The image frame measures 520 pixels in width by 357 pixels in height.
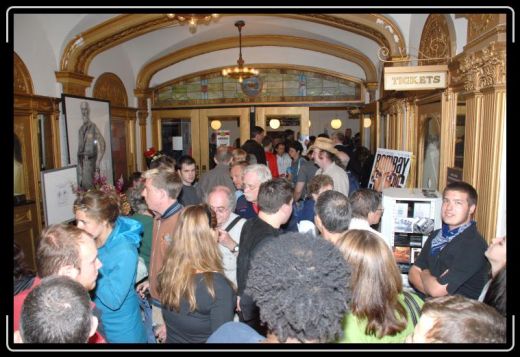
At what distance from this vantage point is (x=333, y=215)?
2643 mm

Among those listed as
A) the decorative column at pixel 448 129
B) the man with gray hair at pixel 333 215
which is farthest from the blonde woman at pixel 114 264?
the decorative column at pixel 448 129

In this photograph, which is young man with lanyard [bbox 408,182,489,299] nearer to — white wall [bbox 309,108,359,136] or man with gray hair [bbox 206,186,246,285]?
man with gray hair [bbox 206,186,246,285]

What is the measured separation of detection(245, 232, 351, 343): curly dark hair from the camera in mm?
1284

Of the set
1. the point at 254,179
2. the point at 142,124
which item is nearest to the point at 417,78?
the point at 254,179

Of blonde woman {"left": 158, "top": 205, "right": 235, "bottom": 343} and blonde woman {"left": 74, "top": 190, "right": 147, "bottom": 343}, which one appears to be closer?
blonde woman {"left": 158, "top": 205, "right": 235, "bottom": 343}

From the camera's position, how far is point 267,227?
105 inches

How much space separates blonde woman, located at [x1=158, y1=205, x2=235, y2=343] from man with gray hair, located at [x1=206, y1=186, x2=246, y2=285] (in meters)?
0.74

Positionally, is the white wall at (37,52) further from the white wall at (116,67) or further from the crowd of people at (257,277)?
the crowd of people at (257,277)

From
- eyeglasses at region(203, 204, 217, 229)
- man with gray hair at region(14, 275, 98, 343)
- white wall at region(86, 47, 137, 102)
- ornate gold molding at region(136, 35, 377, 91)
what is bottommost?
man with gray hair at region(14, 275, 98, 343)

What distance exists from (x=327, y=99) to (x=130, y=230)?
8.58m

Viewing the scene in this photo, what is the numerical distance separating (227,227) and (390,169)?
3293mm

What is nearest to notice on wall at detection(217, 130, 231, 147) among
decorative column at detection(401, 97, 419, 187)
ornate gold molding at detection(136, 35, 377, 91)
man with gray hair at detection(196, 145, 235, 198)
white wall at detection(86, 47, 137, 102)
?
ornate gold molding at detection(136, 35, 377, 91)
